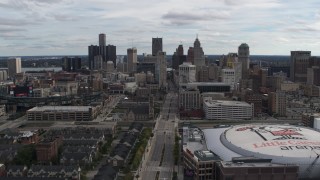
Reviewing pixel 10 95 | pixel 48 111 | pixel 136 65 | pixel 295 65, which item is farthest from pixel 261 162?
pixel 136 65

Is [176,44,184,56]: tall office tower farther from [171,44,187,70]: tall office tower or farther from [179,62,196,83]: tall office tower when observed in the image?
[179,62,196,83]: tall office tower

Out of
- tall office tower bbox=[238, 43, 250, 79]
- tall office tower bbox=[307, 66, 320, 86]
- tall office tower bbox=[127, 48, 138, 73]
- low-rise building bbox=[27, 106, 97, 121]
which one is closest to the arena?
low-rise building bbox=[27, 106, 97, 121]

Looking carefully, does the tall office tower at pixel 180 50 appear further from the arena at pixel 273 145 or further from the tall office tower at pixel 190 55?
the arena at pixel 273 145

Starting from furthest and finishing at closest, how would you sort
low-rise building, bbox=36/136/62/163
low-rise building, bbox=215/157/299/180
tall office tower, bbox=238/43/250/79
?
1. tall office tower, bbox=238/43/250/79
2. low-rise building, bbox=36/136/62/163
3. low-rise building, bbox=215/157/299/180

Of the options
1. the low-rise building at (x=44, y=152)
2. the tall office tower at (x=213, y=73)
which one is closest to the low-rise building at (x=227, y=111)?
the low-rise building at (x=44, y=152)

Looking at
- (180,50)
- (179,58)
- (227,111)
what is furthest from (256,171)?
(180,50)
